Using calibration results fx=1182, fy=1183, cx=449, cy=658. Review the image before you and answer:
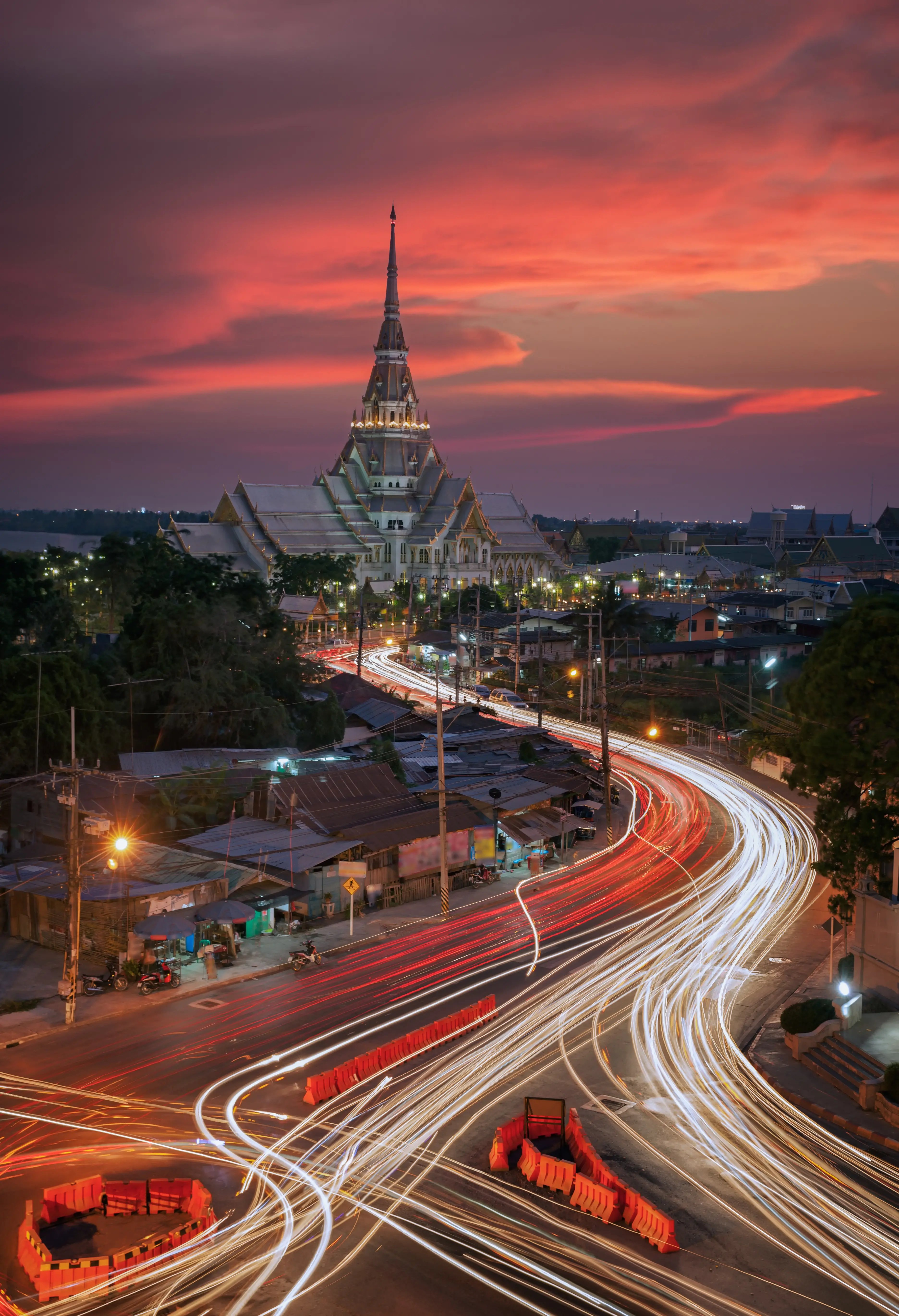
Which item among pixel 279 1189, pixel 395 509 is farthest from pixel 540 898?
pixel 395 509

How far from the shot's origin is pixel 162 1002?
28.0m

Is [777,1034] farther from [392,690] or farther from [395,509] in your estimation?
[395,509]

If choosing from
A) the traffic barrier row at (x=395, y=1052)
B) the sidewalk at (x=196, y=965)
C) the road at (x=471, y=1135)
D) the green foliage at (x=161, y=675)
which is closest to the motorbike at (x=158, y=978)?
the sidewalk at (x=196, y=965)

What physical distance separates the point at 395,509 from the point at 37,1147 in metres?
120

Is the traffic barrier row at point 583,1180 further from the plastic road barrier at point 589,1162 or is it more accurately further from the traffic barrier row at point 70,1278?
the traffic barrier row at point 70,1278

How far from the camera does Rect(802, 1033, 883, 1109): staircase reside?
2262cm

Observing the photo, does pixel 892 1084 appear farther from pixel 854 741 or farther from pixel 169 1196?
pixel 169 1196

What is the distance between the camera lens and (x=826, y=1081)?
23.6 meters

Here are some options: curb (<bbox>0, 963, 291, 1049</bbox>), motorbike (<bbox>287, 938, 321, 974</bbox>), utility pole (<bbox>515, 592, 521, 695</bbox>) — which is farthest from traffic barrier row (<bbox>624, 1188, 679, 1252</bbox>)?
utility pole (<bbox>515, 592, 521, 695</bbox>)

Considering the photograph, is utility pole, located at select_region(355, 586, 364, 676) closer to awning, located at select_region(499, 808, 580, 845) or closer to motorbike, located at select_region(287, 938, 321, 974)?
awning, located at select_region(499, 808, 580, 845)

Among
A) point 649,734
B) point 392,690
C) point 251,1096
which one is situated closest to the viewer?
point 251,1096

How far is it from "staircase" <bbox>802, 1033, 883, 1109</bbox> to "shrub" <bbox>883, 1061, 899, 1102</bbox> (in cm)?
24

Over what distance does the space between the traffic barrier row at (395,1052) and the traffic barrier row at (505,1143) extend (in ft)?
11.3

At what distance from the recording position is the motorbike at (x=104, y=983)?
28531mm
